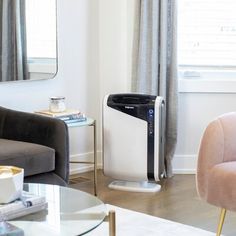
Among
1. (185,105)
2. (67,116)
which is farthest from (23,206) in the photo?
(185,105)

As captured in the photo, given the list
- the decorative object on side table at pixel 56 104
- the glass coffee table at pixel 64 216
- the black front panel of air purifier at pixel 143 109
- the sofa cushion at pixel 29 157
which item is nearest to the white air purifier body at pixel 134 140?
the black front panel of air purifier at pixel 143 109

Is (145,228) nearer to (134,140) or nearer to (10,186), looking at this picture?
(134,140)

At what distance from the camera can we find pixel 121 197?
3750mm

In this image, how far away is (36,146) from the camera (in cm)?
324

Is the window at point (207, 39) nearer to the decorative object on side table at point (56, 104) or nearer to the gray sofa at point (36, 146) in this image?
the decorative object on side table at point (56, 104)

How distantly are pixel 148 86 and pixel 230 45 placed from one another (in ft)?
2.55

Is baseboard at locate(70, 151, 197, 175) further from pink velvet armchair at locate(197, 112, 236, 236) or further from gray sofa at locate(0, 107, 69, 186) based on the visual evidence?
pink velvet armchair at locate(197, 112, 236, 236)

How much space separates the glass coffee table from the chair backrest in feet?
2.41

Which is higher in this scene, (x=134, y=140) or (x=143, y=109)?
(x=143, y=109)

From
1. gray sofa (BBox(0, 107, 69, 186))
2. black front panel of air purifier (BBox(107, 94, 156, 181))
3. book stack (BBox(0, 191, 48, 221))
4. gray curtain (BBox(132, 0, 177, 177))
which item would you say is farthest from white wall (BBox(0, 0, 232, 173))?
book stack (BBox(0, 191, 48, 221))

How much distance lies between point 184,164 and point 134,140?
749 mm

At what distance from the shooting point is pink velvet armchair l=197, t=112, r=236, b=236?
2705mm

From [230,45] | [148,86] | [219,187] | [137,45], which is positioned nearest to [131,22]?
[137,45]

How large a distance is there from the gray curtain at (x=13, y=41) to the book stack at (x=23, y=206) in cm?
186
